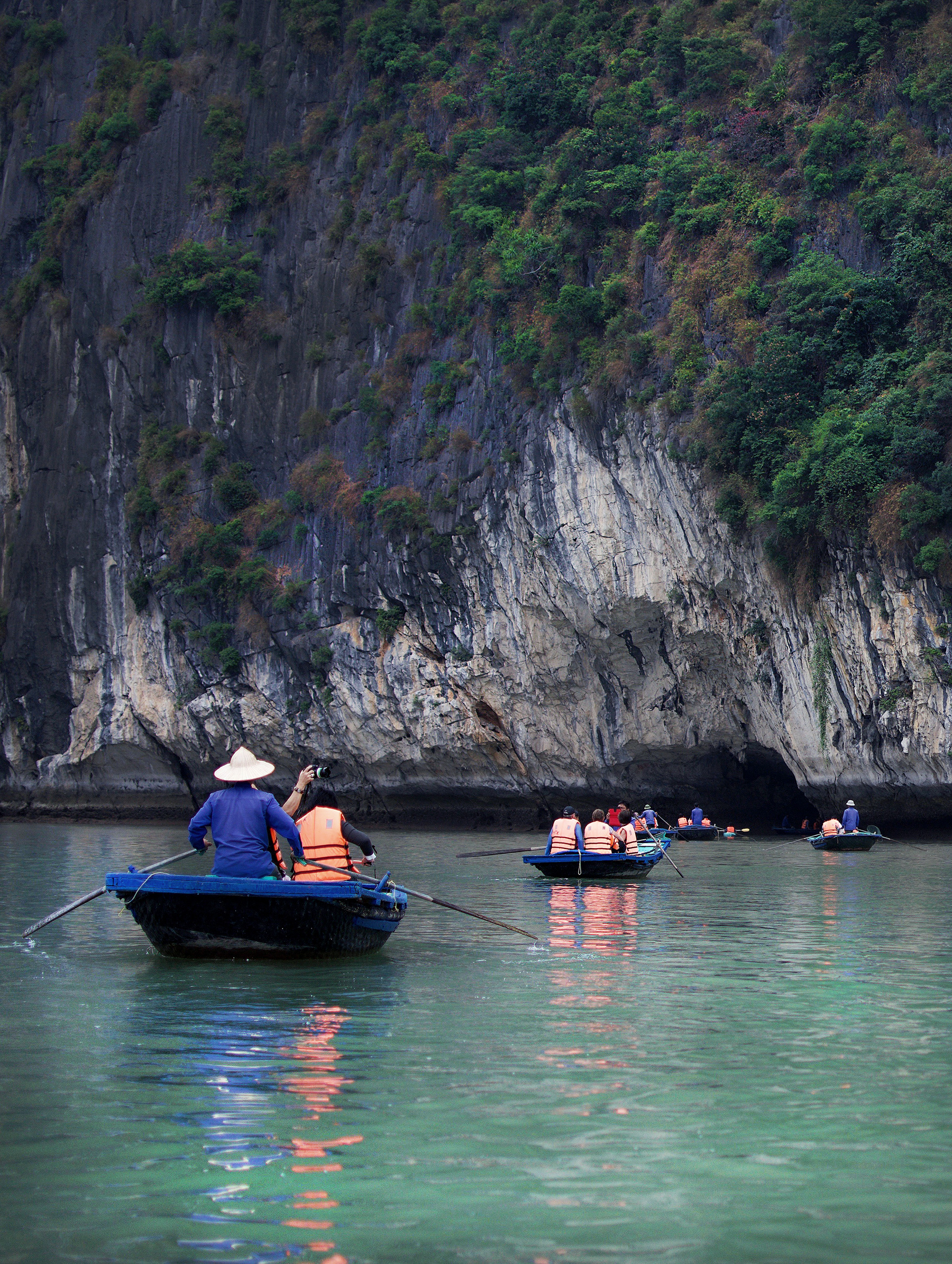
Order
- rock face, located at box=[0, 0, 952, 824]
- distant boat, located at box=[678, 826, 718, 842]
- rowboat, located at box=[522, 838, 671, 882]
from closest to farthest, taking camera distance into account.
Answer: rowboat, located at box=[522, 838, 671, 882], rock face, located at box=[0, 0, 952, 824], distant boat, located at box=[678, 826, 718, 842]

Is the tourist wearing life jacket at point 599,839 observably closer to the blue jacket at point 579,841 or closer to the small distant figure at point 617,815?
the blue jacket at point 579,841

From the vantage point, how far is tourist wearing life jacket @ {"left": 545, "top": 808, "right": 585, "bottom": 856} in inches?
698

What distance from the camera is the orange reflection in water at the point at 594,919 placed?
1102 cm

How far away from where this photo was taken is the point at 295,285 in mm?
41969

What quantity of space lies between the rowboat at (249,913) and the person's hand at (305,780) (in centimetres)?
91

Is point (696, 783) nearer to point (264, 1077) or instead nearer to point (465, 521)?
point (465, 521)

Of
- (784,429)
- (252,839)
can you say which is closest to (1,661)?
(784,429)

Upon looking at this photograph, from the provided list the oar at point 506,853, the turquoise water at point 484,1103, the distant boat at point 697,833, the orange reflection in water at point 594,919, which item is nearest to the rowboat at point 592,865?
the orange reflection in water at point 594,919

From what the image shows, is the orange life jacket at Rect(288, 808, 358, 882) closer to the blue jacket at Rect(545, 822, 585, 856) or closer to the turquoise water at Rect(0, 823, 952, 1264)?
the turquoise water at Rect(0, 823, 952, 1264)

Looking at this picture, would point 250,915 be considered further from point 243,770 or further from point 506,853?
point 506,853

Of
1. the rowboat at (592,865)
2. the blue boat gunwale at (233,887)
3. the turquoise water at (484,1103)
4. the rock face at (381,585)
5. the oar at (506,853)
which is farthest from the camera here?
the rock face at (381,585)

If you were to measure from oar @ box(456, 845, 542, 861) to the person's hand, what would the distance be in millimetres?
7787

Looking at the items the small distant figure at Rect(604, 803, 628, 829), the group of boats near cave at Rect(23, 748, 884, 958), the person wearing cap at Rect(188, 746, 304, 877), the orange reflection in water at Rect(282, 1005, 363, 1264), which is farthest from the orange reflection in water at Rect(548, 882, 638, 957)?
the small distant figure at Rect(604, 803, 628, 829)

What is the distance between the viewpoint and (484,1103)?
5.58 meters
